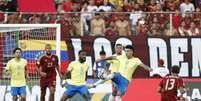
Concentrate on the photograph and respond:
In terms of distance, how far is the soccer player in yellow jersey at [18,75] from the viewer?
75.5 feet

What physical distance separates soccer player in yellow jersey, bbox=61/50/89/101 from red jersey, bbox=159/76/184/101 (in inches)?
127

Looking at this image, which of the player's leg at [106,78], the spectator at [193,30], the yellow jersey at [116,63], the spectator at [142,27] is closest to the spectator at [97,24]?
the spectator at [142,27]

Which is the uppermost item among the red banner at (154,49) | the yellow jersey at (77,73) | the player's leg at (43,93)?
the red banner at (154,49)

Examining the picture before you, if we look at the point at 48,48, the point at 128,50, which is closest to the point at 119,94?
the point at 128,50

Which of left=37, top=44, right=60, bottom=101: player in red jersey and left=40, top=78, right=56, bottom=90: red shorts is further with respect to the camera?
left=40, top=78, right=56, bottom=90: red shorts

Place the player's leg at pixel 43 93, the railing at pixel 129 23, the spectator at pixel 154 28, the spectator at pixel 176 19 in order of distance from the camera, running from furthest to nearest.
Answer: the spectator at pixel 176 19 < the spectator at pixel 154 28 < the railing at pixel 129 23 < the player's leg at pixel 43 93

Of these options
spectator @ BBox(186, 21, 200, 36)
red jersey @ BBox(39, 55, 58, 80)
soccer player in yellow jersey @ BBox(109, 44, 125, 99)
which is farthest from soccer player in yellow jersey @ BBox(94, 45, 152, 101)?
spectator @ BBox(186, 21, 200, 36)

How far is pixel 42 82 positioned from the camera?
932 inches

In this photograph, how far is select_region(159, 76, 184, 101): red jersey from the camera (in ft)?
64.5

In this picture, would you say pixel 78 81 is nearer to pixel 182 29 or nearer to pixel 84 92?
pixel 84 92

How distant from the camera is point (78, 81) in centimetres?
2256

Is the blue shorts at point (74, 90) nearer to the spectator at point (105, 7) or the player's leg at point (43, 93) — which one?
the player's leg at point (43, 93)

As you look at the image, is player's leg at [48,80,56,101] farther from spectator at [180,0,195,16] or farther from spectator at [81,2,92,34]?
spectator at [180,0,195,16]

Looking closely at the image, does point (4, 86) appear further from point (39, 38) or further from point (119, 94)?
point (119, 94)
